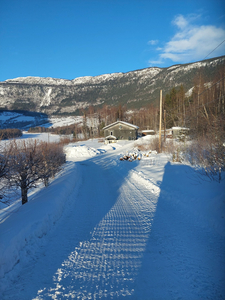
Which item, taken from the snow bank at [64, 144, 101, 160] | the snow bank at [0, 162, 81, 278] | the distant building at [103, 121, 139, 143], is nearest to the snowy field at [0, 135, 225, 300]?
the snow bank at [0, 162, 81, 278]

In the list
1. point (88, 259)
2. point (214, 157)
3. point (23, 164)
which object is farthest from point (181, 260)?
point (23, 164)

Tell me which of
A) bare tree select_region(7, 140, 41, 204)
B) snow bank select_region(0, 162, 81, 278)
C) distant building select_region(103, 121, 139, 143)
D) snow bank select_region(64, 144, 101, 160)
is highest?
distant building select_region(103, 121, 139, 143)

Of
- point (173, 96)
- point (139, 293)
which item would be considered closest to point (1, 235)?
point (139, 293)

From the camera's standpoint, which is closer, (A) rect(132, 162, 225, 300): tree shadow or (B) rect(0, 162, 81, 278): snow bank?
(A) rect(132, 162, 225, 300): tree shadow

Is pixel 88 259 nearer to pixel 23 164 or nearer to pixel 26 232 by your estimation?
pixel 26 232

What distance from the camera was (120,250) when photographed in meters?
4.19

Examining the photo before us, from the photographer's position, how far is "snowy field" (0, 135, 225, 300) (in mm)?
3080

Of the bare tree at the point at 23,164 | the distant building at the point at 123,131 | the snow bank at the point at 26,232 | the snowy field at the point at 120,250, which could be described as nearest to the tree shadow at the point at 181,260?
the snowy field at the point at 120,250

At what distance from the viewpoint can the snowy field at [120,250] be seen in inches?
121

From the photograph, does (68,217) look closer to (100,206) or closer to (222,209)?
(100,206)

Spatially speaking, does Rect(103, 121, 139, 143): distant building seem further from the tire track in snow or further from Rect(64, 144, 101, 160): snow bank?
the tire track in snow

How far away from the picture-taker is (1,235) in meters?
4.50

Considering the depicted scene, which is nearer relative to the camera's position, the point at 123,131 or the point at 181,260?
the point at 181,260

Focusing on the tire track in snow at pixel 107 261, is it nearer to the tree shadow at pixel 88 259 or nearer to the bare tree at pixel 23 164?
the tree shadow at pixel 88 259
